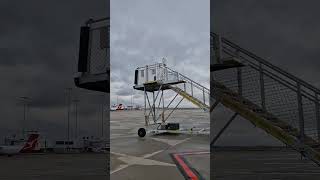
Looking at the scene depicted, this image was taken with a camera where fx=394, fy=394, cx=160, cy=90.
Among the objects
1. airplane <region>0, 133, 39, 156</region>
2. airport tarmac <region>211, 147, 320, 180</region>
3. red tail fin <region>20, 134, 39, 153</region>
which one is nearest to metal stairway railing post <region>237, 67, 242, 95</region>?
airport tarmac <region>211, 147, 320, 180</region>

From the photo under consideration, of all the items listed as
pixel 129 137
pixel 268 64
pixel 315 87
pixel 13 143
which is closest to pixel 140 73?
pixel 129 137

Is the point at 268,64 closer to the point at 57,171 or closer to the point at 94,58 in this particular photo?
the point at 94,58

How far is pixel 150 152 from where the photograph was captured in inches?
150

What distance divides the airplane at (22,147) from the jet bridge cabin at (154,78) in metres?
27.5

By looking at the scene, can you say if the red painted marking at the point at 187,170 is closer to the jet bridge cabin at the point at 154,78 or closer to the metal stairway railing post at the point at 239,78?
the jet bridge cabin at the point at 154,78

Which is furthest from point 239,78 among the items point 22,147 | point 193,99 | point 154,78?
point 22,147

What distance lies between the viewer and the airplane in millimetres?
31719

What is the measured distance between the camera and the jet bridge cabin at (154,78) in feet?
11.9

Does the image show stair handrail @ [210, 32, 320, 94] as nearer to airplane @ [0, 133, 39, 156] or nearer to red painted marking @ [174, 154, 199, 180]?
red painted marking @ [174, 154, 199, 180]

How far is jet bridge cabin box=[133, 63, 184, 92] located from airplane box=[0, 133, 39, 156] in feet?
90.3

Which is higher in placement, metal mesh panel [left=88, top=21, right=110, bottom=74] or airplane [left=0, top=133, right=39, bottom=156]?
metal mesh panel [left=88, top=21, right=110, bottom=74]

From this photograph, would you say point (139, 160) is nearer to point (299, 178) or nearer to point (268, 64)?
point (268, 64)

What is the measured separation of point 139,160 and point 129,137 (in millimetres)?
353

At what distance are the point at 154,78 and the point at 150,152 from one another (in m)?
0.77
